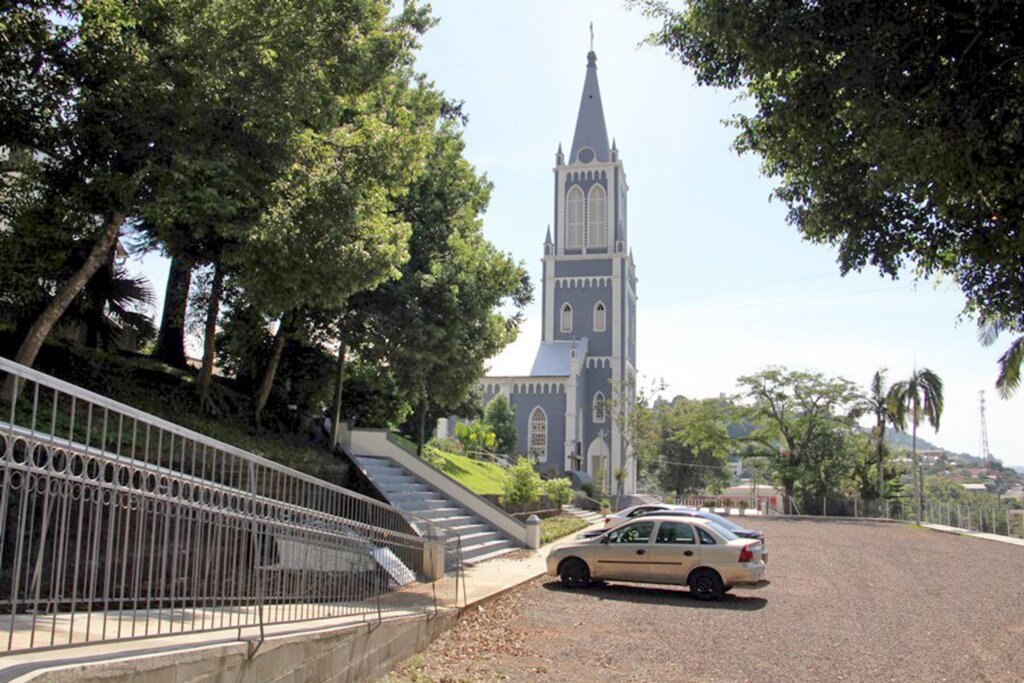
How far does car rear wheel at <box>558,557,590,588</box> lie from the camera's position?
14.9 metres

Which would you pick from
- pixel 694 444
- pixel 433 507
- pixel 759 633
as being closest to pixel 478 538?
pixel 433 507

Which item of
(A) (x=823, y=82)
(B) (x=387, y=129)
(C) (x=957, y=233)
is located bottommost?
(C) (x=957, y=233)

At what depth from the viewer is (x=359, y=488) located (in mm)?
18500

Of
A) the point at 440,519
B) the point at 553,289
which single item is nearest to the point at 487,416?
the point at 553,289

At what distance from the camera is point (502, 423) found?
179 feet

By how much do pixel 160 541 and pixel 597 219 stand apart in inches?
2477

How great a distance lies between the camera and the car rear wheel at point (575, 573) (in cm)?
1490

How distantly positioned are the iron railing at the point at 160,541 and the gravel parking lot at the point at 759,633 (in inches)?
56.6

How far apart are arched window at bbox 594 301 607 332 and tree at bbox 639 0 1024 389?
54.9 m

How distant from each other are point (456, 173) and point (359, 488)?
25.6 feet

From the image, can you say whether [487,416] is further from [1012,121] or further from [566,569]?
Result: [1012,121]

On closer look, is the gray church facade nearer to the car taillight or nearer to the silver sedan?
the silver sedan

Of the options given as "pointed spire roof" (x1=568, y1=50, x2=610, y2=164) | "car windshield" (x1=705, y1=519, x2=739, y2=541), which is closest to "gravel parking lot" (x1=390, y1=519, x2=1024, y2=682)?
"car windshield" (x1=705, y1=519, x2=739, y2=541)

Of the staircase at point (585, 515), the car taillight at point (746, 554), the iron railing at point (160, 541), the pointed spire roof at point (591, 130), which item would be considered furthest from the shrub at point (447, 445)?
the pointed spire roof at point (591, 130)
